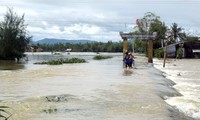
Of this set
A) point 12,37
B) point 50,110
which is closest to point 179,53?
point 12,37

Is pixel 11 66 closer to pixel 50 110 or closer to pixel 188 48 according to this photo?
pixel 50 110

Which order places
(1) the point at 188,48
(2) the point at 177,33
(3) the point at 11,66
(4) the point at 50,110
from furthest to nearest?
(2) the point at 177,33, (1) the point at 188,48, (3) the point at 11,66, (4) the point at 50,110

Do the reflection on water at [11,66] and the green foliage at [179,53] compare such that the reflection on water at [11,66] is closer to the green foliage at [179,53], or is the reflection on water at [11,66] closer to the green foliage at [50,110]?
the green foliage at [50,110]

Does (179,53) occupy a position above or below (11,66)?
above

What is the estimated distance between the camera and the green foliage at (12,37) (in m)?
60.7

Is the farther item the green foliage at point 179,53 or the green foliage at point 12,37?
the green foliage at point 179,53

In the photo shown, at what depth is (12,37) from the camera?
6116 centimetres

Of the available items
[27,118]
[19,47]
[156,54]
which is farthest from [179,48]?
[27,118]

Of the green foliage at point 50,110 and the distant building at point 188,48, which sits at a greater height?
the distant building at point 188,48

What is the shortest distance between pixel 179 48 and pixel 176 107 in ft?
212

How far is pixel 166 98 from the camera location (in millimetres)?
15125

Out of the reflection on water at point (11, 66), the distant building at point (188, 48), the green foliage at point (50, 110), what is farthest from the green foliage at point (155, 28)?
the green foliage at point (50, 110)

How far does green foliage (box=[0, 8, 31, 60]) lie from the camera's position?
60.7m

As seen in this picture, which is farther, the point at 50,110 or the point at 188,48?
the point at 188,48
